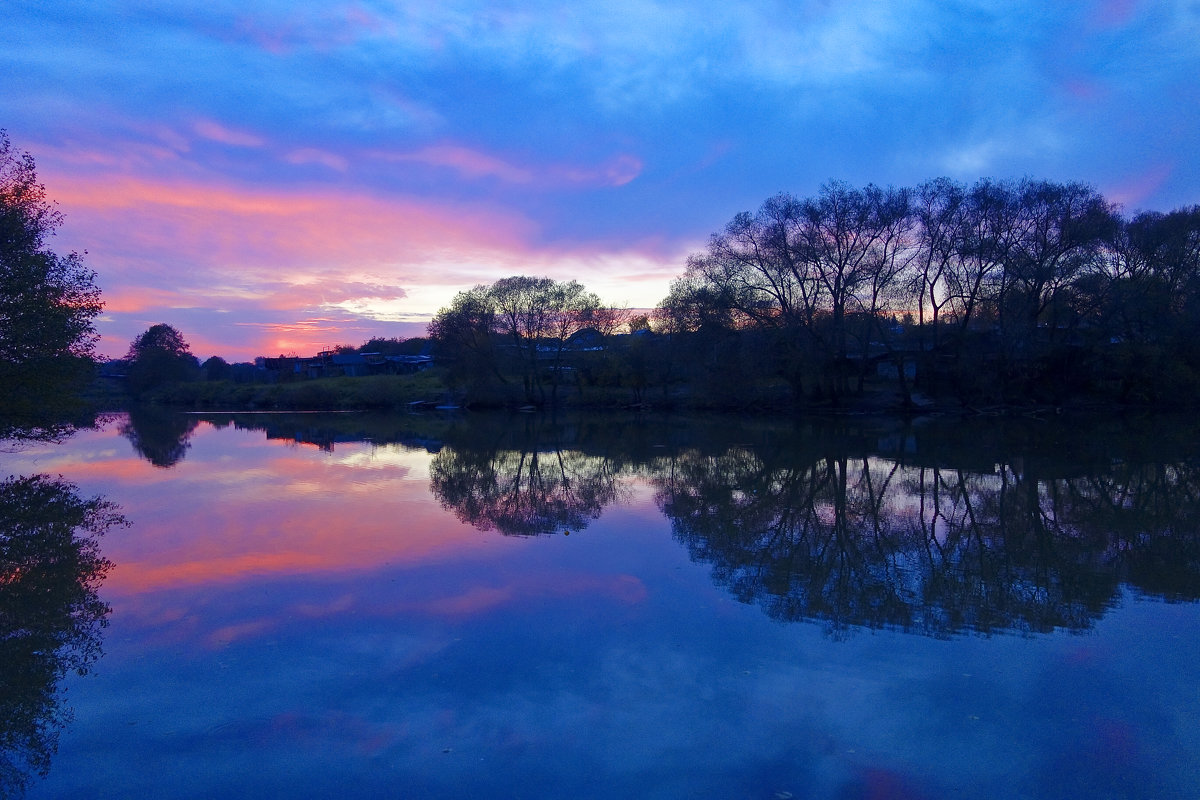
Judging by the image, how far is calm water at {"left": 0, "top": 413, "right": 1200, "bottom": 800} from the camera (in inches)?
179

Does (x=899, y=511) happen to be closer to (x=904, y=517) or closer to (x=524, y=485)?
(x=904, y=517)

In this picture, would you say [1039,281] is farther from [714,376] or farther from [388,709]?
[388,709]

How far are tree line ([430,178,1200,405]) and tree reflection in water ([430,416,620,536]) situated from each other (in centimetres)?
1966

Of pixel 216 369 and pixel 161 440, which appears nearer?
pixel 161 440

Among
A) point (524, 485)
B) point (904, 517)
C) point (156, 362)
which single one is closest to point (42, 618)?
point (524, 485)

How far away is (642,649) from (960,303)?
41.3 metres

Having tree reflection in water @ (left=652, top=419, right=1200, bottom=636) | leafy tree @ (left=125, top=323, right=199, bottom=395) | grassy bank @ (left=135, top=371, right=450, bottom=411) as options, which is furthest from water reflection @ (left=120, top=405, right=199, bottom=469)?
leafy tree @ (left=125, top=323, right=199, bottom=395)

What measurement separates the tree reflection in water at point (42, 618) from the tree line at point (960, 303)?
34.0m

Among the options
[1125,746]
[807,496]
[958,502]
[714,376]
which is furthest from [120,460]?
[714,376]

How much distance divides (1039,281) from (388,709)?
4175cm

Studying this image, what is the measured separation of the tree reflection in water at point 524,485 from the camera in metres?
12.5

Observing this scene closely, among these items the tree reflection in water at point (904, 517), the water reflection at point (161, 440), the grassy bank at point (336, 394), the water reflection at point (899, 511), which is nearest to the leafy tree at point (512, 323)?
the grassy bank at point (336, 394)

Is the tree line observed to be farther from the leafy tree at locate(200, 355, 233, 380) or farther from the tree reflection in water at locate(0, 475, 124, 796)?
the leafy tree at locate(200, 355, 233, 380)

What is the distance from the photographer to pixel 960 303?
1635 inches
